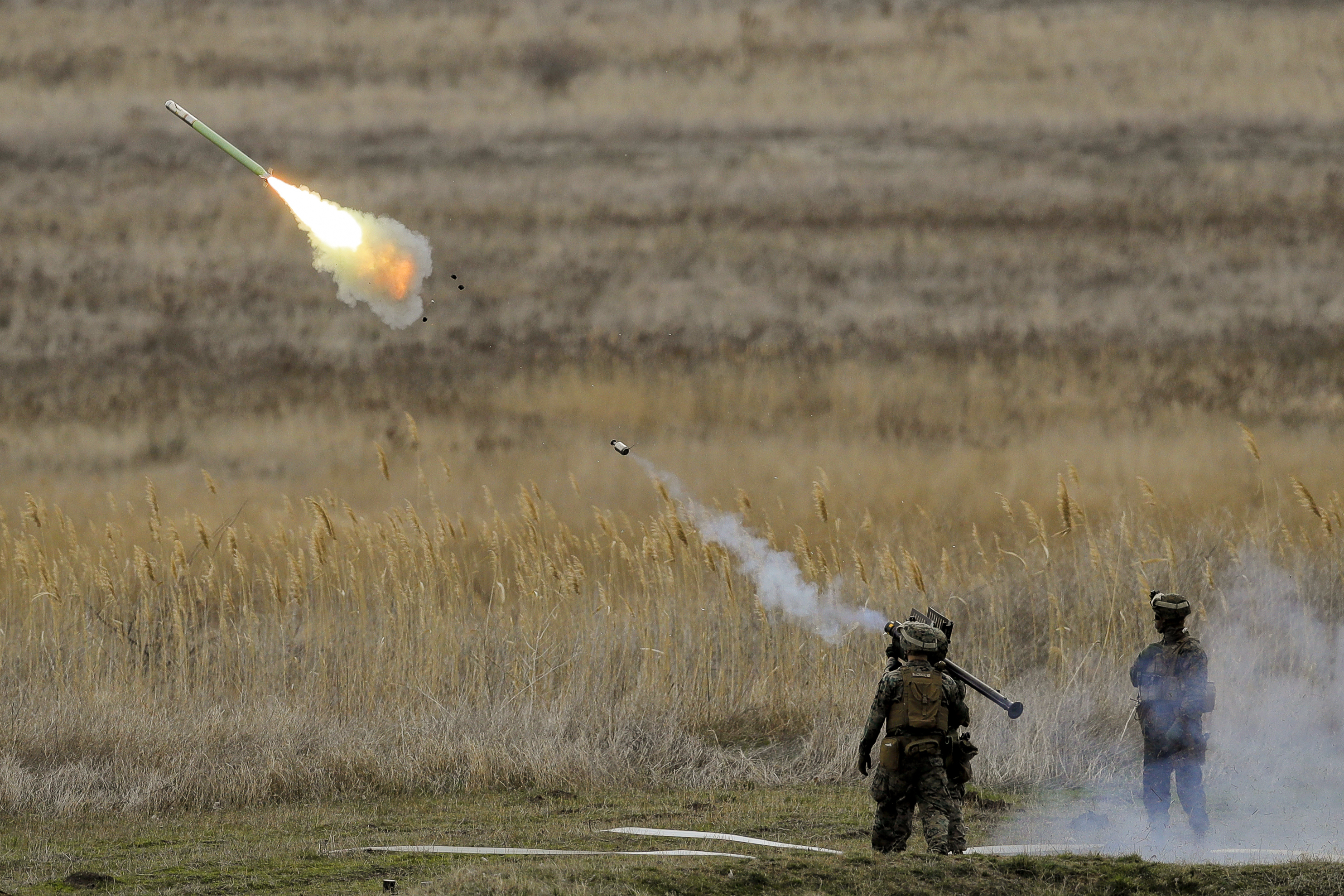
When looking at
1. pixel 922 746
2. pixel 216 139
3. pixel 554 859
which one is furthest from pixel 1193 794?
pixel 216 139

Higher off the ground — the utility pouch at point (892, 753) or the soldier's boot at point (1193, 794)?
the utility pouch at point (892, 753)

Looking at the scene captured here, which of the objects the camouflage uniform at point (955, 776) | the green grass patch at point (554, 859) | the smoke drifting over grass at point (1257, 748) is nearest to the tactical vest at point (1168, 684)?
the smoke drifting over grass at point (1257, 748)

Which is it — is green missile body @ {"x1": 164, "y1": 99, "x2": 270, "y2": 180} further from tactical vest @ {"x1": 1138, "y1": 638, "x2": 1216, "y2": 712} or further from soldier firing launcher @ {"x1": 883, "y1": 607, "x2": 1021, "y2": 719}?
tactical vest @ {"x1": 1138, "y1": 638, "x2": 1216, "y2": 712}

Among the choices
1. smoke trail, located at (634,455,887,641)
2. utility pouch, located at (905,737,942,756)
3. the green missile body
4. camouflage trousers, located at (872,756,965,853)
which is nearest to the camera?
utility pouch, located at (905,737,942,756)

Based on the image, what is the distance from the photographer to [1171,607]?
400 inches

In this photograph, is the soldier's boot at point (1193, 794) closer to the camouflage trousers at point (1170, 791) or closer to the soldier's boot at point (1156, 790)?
the camouflage trousers at point (1170, 791)

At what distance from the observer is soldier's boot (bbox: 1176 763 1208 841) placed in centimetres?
1020

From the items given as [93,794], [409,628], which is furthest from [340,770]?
[409,628]

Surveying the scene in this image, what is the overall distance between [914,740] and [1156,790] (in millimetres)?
2423

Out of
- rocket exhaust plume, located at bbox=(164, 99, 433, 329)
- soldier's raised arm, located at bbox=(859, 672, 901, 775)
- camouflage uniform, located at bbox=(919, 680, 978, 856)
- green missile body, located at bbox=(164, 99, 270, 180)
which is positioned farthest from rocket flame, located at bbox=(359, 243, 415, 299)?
camouflage uniform, located at bbox=(919, 680, 978, 856)

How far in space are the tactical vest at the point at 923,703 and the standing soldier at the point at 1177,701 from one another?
6.30 feet

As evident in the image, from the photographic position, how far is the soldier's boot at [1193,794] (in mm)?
10203

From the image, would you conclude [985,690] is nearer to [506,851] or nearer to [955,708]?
[955,708]

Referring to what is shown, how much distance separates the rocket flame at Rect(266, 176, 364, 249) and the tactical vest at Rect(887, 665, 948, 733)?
31.4 ft
